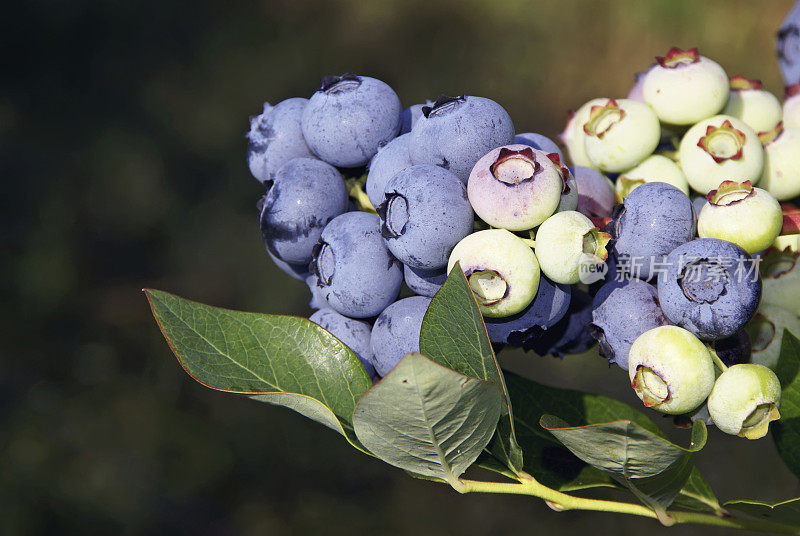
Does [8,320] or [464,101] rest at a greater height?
[464,101]

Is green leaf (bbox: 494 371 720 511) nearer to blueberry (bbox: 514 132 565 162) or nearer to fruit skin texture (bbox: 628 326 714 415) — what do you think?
fruit skin texture (bbox: 628 326 714 415)

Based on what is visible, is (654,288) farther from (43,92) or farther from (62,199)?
(43,92)

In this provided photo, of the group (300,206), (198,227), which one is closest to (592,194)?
(300,206)

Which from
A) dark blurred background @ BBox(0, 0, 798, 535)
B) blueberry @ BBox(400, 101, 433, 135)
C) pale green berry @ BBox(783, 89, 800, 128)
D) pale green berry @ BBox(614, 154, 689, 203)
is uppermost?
blueberry @ BBox(400, 101, 433, 135)

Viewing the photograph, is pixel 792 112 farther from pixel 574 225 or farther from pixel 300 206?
pixel 300 206

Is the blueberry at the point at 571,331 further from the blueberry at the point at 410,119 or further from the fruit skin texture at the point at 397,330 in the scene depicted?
the blueberry at the point at 410,119

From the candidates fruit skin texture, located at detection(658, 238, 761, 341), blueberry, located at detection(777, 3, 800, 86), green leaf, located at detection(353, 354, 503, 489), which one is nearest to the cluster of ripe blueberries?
fruit skin texture, located at detection(658, 238, 761, 341)

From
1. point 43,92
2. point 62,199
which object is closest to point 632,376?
point 62,199
